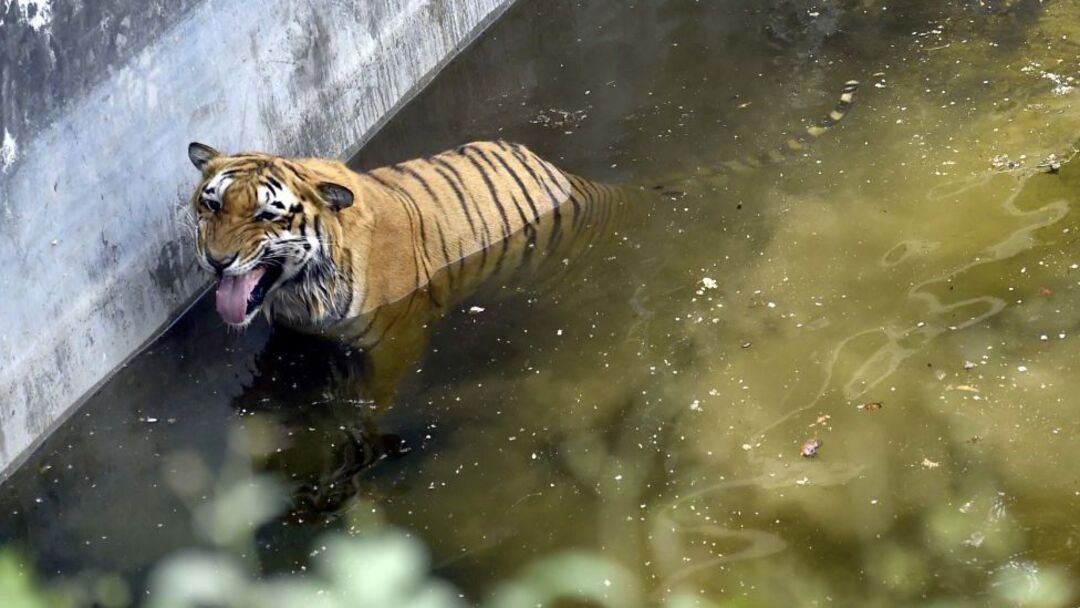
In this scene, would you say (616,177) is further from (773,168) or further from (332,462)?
(332,462)

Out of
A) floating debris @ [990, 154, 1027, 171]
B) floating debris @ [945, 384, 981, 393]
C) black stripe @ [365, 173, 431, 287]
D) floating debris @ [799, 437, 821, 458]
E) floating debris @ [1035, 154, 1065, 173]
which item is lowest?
floating debris @ [1035, 154, 1065, 173]

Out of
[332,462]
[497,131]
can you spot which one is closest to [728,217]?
[497,131]

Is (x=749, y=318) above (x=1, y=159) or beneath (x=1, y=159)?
beneath

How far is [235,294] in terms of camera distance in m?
4.56

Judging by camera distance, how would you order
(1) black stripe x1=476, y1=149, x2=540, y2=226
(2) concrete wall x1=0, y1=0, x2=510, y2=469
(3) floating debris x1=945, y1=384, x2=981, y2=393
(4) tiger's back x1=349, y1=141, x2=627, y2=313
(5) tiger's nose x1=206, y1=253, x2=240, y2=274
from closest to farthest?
(3) floating debris x1=945, y1=384, x2=981, y2=393 < (2) concrete wall x1=0, y1=0, x2=510, y2=469 < (5) tiger's nose x1=206, y1=253, x2=240, y2=274 < (4) tiger's back x1=349, y1=141, x2=627, y2=313 < (1) black stripe x1=476, y1=149, x2=540, y2=226

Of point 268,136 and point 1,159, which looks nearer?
point 1,159

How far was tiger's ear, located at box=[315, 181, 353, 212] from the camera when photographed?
14.9 feet

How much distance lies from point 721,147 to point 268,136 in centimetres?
190

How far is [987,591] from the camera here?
340 cm

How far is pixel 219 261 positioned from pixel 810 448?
6.53 feet

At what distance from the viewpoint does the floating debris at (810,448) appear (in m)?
3.92

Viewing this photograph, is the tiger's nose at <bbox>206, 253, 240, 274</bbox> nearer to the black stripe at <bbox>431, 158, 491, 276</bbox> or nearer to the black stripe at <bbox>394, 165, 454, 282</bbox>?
the black stripe at <bbox>394, 165, 454, 282</bbox>

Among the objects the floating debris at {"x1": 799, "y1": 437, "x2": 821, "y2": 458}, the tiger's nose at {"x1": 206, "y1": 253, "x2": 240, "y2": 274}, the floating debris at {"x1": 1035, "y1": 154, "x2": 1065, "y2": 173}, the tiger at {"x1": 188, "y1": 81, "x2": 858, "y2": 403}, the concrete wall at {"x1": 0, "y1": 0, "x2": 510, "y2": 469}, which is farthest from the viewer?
the floating debris at {"x1": 1035, "y1": 154, "x2": 1065, "y2": 173}

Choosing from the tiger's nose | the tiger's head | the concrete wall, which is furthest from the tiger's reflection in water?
the concrete wall
